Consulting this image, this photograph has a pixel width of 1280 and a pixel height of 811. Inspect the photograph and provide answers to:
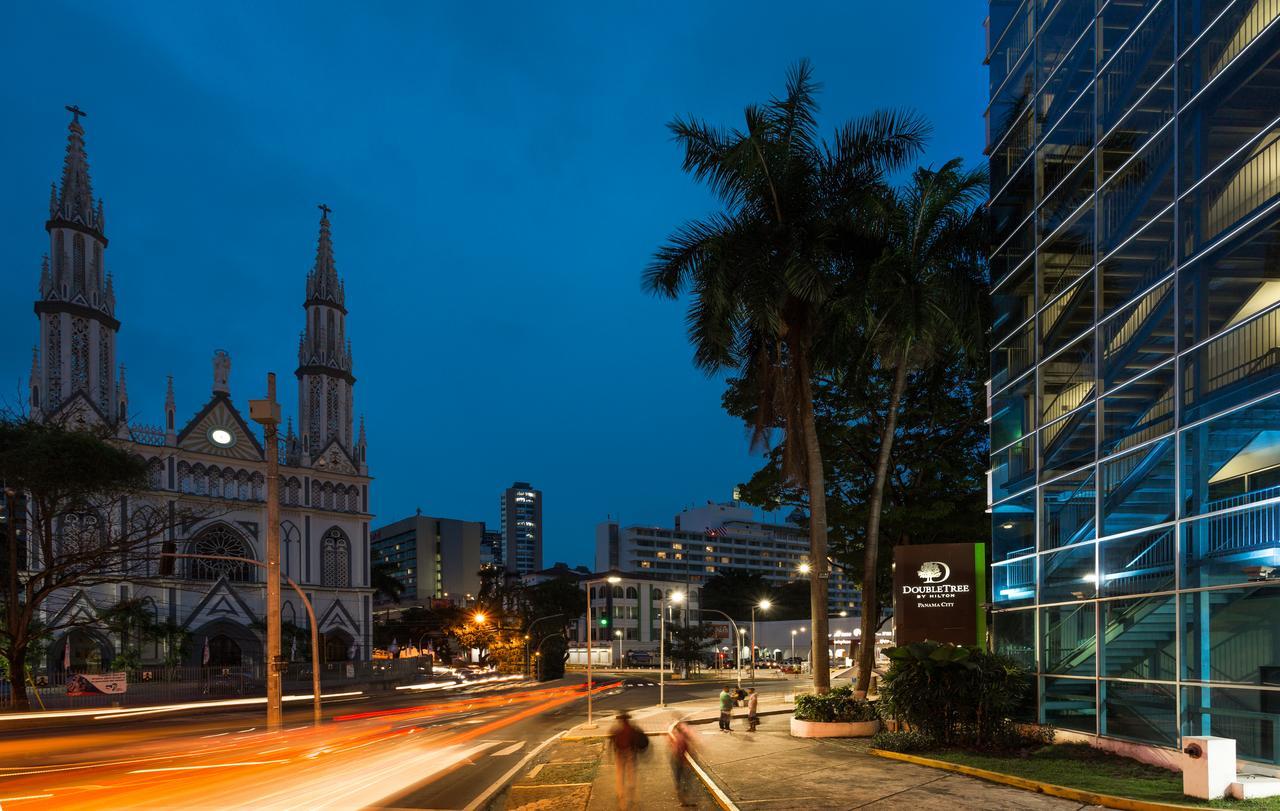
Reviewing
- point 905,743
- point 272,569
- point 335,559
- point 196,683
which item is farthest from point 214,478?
point 905,743

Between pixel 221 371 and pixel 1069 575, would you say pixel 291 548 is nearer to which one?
pixel 221 371

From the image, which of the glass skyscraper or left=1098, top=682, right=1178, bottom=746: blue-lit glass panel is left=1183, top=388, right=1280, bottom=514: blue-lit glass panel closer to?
the glass skyscraper

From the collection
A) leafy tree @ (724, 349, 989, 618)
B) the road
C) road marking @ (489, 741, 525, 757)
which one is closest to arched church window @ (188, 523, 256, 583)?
the road

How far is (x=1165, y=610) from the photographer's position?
1873 centimetres

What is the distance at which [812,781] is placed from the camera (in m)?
17.1

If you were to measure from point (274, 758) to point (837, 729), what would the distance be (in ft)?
45.1

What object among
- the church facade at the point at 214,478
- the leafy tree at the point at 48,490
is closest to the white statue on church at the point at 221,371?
the church facade at the point at 214,478

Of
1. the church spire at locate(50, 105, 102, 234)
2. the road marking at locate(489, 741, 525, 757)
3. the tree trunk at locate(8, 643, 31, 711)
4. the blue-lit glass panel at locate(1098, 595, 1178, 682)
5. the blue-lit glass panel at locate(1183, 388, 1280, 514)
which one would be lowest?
the tree trunk at locate(8, 643, 31, 711)

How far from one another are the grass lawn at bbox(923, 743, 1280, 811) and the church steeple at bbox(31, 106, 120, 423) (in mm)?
69301

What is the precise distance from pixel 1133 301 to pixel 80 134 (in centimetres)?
7761

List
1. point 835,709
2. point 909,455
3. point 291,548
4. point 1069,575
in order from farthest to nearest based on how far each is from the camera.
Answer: point 291,548 → point 909,455 → point 835,709 → point 1069,575

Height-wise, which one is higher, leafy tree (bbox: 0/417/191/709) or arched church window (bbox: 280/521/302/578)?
leafy tree (bbox: 0/417/191/709)

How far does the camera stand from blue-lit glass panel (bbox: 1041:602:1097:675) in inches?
829

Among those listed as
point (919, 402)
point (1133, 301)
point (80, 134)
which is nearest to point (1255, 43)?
point (1133, 301)
